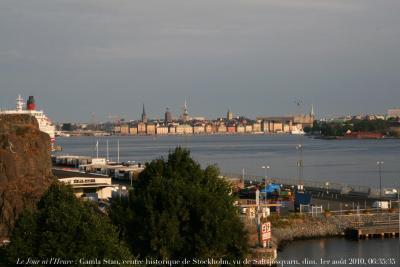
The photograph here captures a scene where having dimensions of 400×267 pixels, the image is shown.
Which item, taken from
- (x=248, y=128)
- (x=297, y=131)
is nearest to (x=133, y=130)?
(x=248, y=128)

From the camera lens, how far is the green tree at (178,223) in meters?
10.7

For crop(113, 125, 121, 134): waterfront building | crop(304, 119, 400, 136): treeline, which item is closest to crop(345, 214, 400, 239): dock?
crop(304, 119, 400, 136): treeline

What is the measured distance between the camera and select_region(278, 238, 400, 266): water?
1536cm

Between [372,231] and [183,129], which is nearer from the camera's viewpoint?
[372,231]

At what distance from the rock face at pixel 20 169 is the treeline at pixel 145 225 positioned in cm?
262

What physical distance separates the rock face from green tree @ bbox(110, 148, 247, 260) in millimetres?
3034

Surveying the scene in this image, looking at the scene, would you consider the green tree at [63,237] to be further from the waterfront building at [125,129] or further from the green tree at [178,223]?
the waterfront building at [125,129]

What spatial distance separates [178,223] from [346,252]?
6.42 meters

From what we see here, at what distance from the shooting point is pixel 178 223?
1092 cm

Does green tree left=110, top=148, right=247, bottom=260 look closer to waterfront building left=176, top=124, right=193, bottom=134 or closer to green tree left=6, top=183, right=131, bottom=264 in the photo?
green tree left=6, top=183, right=131, bottom=264

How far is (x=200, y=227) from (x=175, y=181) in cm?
99

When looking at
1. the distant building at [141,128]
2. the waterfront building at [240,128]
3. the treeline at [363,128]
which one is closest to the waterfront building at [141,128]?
the distant building at [141,128]

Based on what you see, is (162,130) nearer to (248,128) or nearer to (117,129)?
(117,129)

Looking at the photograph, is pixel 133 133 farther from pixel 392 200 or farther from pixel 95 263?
pixel 95 263
